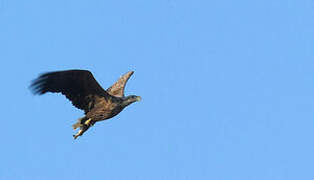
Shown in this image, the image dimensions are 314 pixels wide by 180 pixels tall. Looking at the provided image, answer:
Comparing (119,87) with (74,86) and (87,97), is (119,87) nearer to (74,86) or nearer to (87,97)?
(87,97)

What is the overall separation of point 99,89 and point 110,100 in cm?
39

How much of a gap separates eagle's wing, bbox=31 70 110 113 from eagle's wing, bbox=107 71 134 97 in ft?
6.04

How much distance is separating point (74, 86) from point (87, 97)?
1.65ft

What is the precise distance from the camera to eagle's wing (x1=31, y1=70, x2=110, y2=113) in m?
70.5

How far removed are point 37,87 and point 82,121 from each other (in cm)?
157

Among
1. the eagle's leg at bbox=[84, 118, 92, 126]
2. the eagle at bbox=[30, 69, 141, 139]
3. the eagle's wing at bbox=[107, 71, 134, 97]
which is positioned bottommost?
the eagle's leg at bbox=[84, 118, 92, 126]

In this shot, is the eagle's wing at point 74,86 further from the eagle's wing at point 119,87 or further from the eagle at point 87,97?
the eagle's wing at point 119,87

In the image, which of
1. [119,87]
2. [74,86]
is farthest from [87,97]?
[119,87]

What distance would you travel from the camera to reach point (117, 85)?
242 ft

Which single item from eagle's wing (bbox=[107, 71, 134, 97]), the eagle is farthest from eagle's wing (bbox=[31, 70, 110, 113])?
eagle's wing (bbox=[107, 71, 134, 97])

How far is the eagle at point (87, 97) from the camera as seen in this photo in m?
70.8

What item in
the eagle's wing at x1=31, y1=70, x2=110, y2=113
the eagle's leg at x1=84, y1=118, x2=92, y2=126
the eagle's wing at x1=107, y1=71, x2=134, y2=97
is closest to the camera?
the eagle's wing at x1=31, y1=70, x2=110, y2=113

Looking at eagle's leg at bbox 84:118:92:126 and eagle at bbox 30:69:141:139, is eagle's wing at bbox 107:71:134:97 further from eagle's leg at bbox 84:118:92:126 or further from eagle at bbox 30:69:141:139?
eagle's leg at bbox 84:118:92:126

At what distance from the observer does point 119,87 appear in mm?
73562
